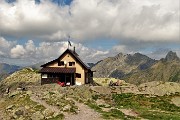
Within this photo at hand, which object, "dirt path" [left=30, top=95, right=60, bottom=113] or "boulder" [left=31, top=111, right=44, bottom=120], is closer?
"boulder" [left=31, top=111, right=44, bottom=120]

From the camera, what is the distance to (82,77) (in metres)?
87.4

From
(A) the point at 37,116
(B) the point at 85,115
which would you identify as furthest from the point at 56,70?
(B) the point at 85,115

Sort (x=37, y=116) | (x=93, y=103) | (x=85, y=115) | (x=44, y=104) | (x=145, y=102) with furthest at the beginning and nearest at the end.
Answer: (x=145, y=102) < (x=93, y=103) < (x=44, y=104) < (x=37, y=116) < (x=85, y=115)

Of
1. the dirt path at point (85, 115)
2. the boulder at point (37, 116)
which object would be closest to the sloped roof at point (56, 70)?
the dirt path at point (85, 115)

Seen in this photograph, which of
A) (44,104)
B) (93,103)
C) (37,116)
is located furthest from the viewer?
(93,103)

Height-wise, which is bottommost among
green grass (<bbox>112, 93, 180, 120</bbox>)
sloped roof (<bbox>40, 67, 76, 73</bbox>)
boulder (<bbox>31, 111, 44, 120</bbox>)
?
boulder (<bbox>31, 111, 44, 120</bbox>)

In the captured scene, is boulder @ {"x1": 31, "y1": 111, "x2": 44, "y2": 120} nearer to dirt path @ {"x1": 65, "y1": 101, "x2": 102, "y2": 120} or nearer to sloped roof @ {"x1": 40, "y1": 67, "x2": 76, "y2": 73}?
dirt path @ {"x1": 65, "y1": 101, "x2": 102, "y2": 120}

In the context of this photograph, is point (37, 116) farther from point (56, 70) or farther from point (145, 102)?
point (56, 70)

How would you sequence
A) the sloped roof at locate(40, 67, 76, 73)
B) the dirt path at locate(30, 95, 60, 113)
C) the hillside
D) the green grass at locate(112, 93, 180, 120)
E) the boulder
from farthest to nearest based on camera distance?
the sloped roof at locate(40, 67, 76, 73)
the green grass at locate(112, 93, 180, 120)
the dirt path at locate(30, 95, 60, 113)
the hillside
the boulder

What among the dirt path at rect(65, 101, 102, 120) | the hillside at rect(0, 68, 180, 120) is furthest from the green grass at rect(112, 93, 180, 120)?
the dirt path at rect(65, 101, 102, 120)

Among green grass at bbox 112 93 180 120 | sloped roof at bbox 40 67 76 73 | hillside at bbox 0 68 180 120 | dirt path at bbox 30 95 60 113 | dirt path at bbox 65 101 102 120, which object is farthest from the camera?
sloped roof at bbox 40 67 76 73

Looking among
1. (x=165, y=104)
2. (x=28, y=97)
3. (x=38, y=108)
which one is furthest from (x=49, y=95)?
(x=165, y=104)

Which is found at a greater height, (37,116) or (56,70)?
(56,70)

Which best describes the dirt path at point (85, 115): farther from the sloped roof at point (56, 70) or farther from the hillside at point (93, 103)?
the sloped roof at point (56, 70)
